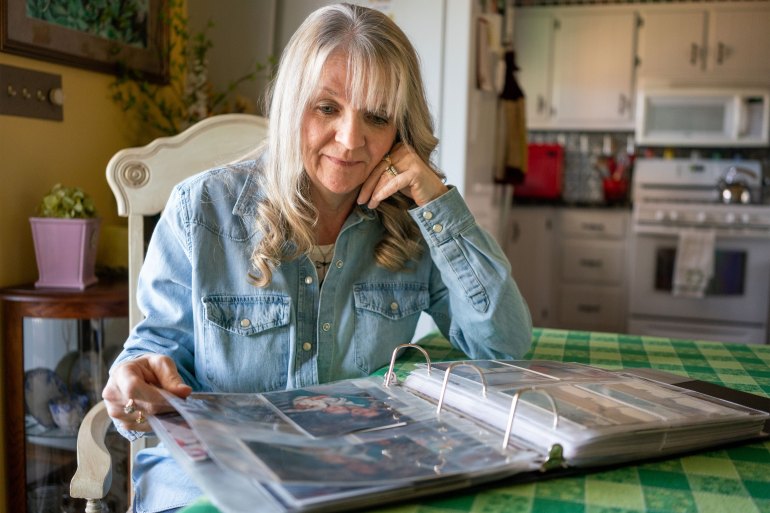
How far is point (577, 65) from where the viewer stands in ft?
15.6

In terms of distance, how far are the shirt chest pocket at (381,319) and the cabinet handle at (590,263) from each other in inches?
141

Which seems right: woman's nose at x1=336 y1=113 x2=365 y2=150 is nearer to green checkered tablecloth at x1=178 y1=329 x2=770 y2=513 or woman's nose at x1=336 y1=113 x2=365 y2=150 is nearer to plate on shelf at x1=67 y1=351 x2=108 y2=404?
green checkered tablecloth at x1=178 y1=329 x2=770 y2=513

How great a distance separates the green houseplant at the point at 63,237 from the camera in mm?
1629

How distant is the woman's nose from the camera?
105 cm

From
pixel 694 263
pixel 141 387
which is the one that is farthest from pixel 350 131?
pixel 694 263

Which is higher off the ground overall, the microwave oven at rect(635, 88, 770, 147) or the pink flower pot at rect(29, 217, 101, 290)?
the microwave oven at rect(635, 88, 770, 147)

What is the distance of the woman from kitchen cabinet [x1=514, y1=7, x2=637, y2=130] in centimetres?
387

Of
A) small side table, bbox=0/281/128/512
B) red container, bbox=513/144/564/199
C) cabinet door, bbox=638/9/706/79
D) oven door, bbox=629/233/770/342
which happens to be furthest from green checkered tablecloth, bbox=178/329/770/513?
cabinet door, bbox=638/9/706/79

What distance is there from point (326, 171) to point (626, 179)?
4.11 meters

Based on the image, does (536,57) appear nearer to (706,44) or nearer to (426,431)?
(706,44)

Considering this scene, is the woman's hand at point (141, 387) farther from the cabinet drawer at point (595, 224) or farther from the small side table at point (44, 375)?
the cabinet drawer at point (595, 224)

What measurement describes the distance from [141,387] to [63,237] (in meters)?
0.99

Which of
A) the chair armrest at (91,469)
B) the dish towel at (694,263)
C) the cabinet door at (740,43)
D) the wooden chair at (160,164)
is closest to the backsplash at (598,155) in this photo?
the cabinet door at (740,43)

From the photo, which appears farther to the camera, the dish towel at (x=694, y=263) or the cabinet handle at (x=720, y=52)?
the cabinet handle at (x=720, y=52)
